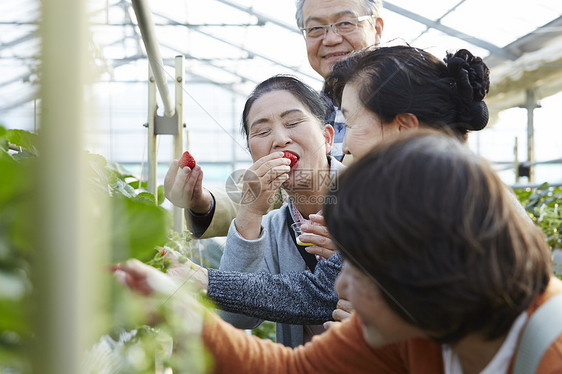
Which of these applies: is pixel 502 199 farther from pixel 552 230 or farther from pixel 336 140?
pixel 552 230

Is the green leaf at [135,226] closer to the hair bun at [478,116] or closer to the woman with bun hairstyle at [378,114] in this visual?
the woman with bun hairstyle at [378,114]

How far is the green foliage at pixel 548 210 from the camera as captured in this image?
1980mm

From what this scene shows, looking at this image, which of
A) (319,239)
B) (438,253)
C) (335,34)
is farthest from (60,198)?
(335,34)

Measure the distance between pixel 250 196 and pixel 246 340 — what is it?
0.36m

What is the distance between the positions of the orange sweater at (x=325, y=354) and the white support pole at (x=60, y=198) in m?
0.38

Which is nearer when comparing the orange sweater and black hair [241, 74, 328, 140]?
the orange sweater

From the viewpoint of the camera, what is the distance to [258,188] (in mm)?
893

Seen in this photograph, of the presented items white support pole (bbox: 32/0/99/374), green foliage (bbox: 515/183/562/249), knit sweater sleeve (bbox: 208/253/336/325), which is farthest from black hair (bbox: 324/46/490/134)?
green foliage (bbox: 515/183/562/249)

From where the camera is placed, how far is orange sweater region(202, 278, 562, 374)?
562 millimetres

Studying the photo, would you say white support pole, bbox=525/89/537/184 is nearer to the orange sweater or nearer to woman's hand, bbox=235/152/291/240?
woman's hand, bbox=235/152/291/240

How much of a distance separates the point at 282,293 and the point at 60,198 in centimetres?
72

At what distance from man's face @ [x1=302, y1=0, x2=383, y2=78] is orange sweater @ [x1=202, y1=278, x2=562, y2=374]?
832 millimetres

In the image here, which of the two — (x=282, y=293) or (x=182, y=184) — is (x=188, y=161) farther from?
(x=282, y=293)

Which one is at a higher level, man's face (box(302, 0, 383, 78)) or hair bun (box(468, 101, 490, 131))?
man's face (box(302, 0, 383, 78))
